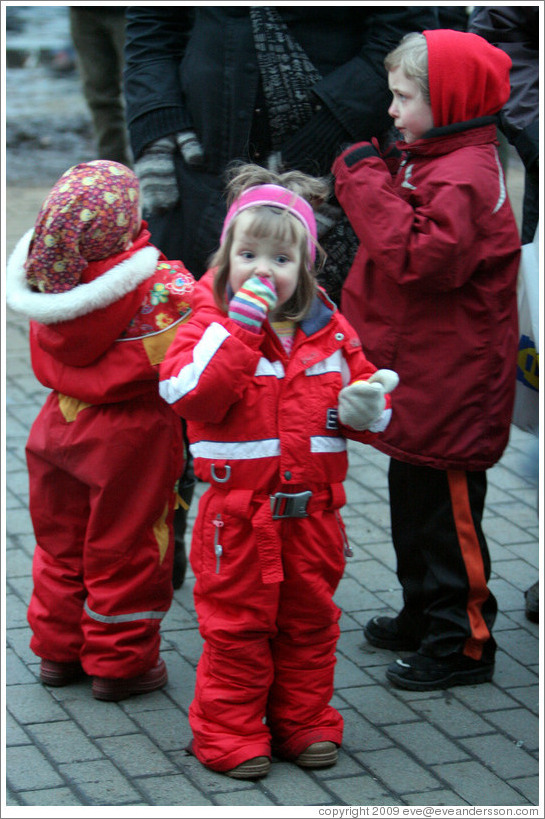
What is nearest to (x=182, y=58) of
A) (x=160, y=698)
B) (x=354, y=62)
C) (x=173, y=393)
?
(x=354, y=62)

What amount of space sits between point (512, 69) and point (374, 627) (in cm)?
188

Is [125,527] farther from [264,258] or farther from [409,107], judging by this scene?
[409,107]

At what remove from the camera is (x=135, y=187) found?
3.35 meters

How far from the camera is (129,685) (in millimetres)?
3463

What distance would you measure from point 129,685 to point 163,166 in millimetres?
1662

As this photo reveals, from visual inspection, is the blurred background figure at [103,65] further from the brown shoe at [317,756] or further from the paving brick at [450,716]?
the brown shoe at [317,756]

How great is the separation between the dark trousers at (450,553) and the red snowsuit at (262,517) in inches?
20.3

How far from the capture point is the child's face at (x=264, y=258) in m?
2.94

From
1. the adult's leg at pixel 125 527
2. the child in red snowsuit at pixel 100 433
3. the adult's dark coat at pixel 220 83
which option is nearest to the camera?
the child in red snowsuit at pixel 100 433

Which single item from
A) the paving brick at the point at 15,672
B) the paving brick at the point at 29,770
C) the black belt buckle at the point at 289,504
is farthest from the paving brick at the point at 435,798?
the paving brick at the point at 15,672

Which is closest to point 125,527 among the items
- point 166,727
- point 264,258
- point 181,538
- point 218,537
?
point 218,537

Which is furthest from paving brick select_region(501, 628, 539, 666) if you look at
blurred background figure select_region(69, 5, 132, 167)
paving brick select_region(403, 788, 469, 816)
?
blurred background figure select_region(69, 5, 132, 167)

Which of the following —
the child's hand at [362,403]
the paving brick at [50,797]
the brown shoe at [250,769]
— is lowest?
the paving brick at [50,797]

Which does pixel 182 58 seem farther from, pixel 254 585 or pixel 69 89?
pixel 69 89
